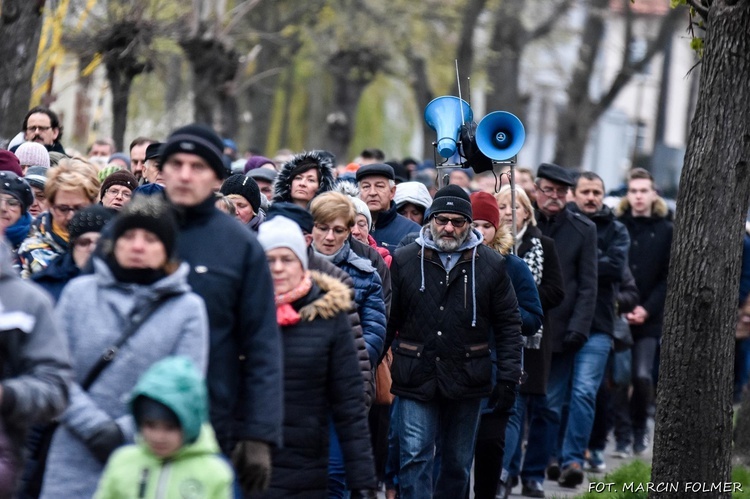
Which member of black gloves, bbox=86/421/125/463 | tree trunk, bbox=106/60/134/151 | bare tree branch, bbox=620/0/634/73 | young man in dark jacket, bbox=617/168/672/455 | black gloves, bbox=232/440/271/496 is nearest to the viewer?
black gloves, bbox=86/421/125/463

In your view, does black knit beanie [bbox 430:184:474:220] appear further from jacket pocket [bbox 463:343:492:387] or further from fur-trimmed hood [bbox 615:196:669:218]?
fur-trimmed hood [bbox 615:196:669:218]

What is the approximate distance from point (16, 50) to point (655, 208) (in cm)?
584

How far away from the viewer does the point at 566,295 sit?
1115 cm

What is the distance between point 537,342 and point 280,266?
418 centimetres

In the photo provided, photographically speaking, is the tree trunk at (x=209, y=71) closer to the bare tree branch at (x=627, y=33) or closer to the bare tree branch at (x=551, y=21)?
the bare tree branch at (x=551, y=21)

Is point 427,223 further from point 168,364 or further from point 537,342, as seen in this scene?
point 168,364

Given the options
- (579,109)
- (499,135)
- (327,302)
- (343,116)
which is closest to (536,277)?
(499,135)

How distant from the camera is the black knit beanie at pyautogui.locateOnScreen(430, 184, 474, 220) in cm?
845

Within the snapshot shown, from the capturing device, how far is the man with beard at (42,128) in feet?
38.2

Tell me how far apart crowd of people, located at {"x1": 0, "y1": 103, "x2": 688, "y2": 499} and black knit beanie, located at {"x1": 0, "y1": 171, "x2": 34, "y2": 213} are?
0.01 m

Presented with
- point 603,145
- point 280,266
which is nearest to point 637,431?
point 280,266

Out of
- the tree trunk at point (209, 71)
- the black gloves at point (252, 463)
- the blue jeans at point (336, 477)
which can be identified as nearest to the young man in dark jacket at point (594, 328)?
the blue jeans at point (336, 477)

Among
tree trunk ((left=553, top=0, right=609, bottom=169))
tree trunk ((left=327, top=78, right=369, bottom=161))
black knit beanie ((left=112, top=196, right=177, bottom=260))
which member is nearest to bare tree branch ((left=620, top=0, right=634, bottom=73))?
tree trunk ((left=553, top=0, right=609, bottom=169))

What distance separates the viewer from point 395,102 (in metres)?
→ 43.0
